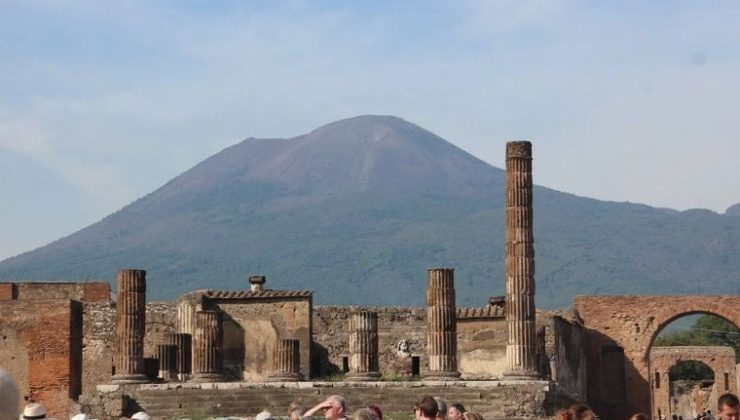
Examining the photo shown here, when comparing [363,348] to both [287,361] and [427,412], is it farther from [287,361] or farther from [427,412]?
[427,412]

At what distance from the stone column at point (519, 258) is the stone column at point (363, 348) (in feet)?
8.56

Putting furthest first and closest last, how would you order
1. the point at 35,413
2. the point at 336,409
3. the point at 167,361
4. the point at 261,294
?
the point at 261,294 → the point at 167,361 → the point at 336,409 → the point at 35,413

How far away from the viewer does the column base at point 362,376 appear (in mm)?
32156

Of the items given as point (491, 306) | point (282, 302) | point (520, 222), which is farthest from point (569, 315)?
point (520, 222)

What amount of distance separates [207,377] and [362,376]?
2884mm

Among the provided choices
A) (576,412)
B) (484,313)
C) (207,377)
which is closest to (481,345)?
(484,313)

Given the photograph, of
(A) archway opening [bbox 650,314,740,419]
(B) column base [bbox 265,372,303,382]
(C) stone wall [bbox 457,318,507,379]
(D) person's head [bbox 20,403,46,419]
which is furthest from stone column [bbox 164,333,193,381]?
(D) person's head [bbox 20,403,46,419]

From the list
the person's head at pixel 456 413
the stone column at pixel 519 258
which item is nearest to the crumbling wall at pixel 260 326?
the stone column at pixel 519 258

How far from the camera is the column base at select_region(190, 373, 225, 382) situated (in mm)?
32438

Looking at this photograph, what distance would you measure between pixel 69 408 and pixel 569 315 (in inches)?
593

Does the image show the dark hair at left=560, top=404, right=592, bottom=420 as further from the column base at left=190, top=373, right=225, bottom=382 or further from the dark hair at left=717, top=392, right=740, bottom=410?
the column base at left=190, top=373, right=225, bottom=382

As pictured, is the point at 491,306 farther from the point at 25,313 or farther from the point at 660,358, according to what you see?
the point at 660,358

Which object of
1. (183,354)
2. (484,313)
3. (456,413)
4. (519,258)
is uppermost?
(519,258)

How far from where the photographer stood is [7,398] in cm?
841
